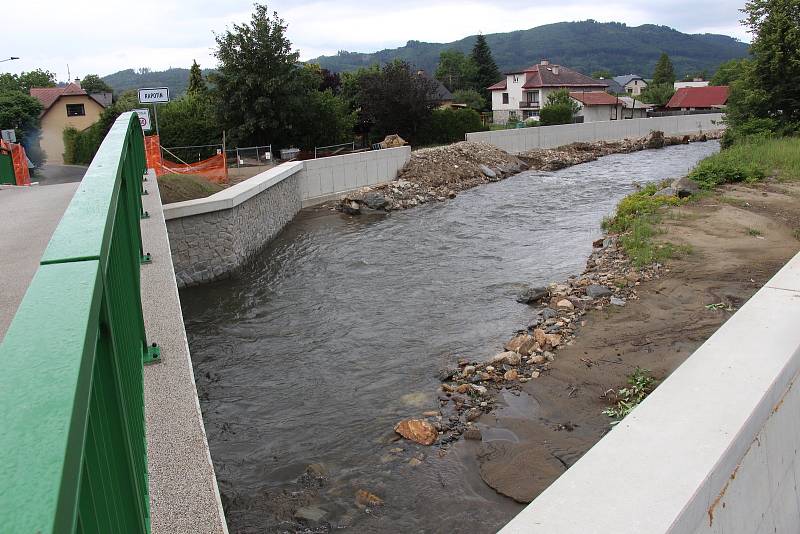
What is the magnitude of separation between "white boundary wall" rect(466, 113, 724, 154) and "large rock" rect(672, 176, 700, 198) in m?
15.1

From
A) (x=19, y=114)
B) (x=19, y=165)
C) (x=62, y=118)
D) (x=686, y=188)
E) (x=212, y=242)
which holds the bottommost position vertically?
(x=212, y=242)

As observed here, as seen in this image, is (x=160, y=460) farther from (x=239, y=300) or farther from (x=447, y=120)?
(x=447, y=120)

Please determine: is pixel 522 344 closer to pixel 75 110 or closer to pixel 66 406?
pixel 66 406

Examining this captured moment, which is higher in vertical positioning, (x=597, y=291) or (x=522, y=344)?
(x=597, y=291)

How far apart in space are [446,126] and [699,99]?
5909 centimetres

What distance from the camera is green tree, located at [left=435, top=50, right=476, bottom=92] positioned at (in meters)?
110

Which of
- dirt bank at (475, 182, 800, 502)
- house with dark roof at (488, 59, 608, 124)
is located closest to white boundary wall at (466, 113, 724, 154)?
dirt bank at (475, 182, 800, 502)

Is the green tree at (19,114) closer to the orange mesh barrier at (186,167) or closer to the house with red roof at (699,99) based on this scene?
the orange mesh barrier at (186,167)

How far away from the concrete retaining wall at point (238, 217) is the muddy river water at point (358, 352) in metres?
0.47

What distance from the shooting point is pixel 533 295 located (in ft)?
41.3

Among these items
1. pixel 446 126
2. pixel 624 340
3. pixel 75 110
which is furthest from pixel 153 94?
pixel 75 110

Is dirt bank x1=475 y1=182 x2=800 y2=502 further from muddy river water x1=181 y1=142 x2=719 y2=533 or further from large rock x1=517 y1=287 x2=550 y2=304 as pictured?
muddy river water x1=181 y1=142 x2=719 y2=533

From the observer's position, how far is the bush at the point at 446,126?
4381cm

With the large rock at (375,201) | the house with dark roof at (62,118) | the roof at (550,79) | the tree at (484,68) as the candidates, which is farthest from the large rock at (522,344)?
the tree at (484,68)
